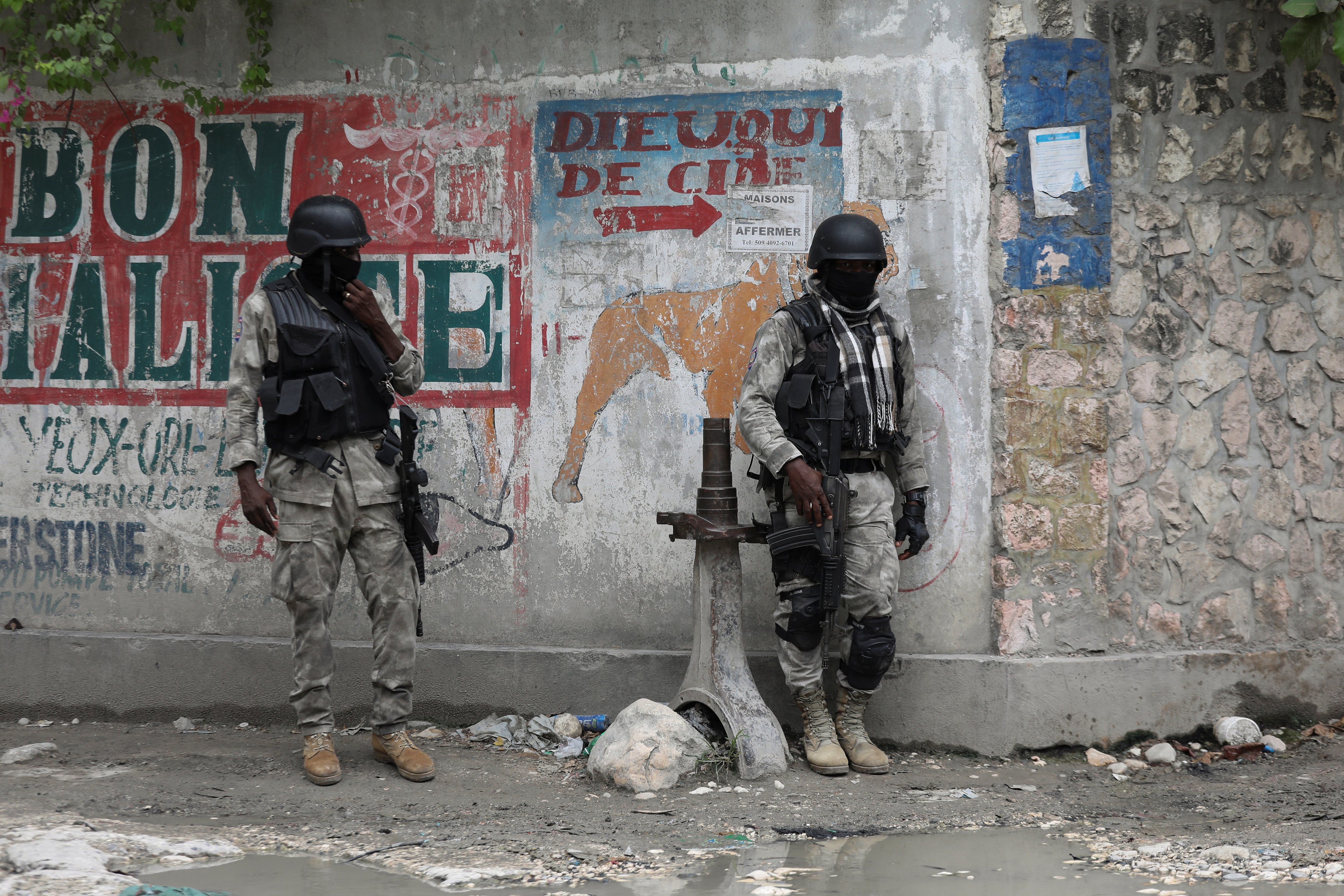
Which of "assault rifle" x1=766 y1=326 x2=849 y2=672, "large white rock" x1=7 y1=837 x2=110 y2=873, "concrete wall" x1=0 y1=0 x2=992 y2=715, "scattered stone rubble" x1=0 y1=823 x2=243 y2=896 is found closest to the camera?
"scattered stone rubble" x1=0 y1=823 x2=243 y2=896

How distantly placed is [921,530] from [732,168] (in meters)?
1.80

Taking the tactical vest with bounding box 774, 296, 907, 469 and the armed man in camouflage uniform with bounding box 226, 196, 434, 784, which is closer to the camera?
the armed man in camouflage uniform with bounding box 226, 196, 434, 784

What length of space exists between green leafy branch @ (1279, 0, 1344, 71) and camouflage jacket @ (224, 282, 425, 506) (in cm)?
411

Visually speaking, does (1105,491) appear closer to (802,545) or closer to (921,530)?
(921,530)

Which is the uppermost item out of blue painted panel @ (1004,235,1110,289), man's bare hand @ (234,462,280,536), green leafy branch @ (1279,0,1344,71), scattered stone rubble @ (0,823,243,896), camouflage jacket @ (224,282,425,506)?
green leafy branch @ (1279,0,1344,71)

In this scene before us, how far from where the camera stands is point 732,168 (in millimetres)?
5078

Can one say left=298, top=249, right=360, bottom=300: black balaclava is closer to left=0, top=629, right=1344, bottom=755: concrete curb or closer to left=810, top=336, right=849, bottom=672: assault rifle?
left=0, top=629, right=1344, bottom=755: concrete curb

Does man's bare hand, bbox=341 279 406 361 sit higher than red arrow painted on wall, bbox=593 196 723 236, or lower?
lower

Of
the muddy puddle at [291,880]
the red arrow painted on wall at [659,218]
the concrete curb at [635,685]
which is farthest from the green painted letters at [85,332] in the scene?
the muddy puddle at [291,880]

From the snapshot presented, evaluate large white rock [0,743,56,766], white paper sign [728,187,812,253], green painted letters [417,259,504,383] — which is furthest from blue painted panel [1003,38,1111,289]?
large white rock [0,743,56,766]

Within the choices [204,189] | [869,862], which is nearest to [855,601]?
[869,862]

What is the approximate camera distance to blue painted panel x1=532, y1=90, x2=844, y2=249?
503 centimetres

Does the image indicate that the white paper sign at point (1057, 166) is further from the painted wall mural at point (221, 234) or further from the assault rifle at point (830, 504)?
the painted wall mural at point (221, 234)

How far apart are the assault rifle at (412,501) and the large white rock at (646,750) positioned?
89 centimetres
